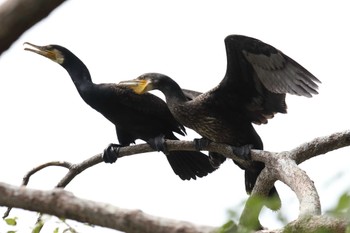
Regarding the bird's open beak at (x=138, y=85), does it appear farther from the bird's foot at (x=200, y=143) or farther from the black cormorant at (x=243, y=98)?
the bird's foot at (x=200, y=143)

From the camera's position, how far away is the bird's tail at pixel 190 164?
229 inches

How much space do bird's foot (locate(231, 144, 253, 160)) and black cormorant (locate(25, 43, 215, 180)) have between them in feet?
2.09

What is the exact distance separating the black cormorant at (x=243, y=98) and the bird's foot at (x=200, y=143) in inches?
1.3

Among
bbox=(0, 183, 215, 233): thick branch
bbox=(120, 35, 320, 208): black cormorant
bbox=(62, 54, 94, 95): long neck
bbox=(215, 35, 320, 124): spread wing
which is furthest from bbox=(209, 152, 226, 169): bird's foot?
bbox=(0, 183, 215, 233): thick branch

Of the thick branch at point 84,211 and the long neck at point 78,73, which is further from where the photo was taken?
the long neck at point 78,73

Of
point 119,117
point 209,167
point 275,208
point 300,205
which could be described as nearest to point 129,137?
point 119,117

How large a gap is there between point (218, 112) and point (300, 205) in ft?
5.63

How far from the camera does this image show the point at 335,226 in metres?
2.04

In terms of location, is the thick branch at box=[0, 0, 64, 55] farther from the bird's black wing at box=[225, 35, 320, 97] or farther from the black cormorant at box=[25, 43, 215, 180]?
the black cormorant at box=[25, 43, 215, 180]

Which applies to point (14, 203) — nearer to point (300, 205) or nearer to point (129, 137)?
point (300, 205)

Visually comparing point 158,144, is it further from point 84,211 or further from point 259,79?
point 84,211

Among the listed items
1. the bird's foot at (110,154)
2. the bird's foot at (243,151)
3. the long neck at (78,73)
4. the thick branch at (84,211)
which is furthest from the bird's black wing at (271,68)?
the thick branch at (84,211)

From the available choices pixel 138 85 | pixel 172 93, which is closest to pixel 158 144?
pixel 172 93

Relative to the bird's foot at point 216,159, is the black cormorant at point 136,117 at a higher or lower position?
higher
